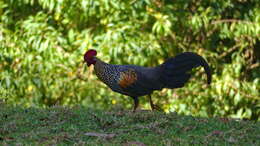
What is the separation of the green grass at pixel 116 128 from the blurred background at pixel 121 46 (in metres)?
3.53

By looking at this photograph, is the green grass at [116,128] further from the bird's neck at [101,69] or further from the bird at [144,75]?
the bird's neck at [101,69]

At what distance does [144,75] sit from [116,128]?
1142mm

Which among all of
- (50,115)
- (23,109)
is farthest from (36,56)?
(50,115)

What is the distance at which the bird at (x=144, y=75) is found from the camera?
24.3 feet

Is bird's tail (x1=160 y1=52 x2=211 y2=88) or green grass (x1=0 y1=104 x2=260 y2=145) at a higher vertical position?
bird's tail (x1=160 y1=52 x2=211 y2=88)

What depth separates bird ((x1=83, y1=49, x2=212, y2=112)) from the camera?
7.40 meters

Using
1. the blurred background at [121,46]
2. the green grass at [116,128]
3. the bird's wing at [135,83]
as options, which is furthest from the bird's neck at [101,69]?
the blurred background at [121,46]

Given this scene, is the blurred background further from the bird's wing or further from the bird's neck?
the bird's wing

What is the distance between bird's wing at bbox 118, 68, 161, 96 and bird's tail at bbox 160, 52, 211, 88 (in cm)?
20

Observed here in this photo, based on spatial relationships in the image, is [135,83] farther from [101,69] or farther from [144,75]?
[101,69]

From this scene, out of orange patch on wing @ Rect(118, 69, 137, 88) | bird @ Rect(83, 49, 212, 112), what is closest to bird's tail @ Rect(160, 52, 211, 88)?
bird @ Rect(83, 49, 212, 112)

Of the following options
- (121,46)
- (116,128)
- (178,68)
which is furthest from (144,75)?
(121,46)

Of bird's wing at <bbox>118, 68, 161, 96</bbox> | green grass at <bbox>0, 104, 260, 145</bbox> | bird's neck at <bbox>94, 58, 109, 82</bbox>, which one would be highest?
bird's neck at <bbox>94, 58, 109, 82</bbox>

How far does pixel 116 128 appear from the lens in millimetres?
6570
